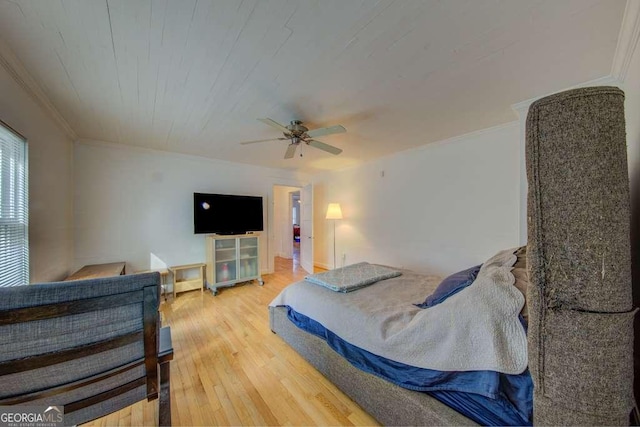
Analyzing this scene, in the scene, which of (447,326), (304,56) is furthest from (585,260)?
(304,56)

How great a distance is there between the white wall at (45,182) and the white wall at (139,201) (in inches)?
7.3

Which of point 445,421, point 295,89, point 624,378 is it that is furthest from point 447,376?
point 295,89

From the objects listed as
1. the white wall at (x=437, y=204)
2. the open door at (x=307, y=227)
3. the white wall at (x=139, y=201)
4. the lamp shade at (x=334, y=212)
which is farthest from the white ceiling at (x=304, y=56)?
the open door at (x=307, y=227)

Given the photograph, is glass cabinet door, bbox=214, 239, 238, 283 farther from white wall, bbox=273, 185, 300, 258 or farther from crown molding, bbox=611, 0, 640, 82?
crown molding, bbox=611, 0, 640, 82

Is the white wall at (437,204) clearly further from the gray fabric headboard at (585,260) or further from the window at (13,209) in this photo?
the window at (13,209)

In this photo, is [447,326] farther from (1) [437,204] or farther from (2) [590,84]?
(1) [437,204]

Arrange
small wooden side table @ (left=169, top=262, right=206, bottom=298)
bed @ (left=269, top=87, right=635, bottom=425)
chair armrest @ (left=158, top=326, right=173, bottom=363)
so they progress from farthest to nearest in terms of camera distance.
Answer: small wooden side table @ (left=169, top=262, right=206, bottom=298) < chair armrest @ (left=158, top=326, right=173, bottom=363) < bed @ (left=269, top=87, right=635, bottom=425)

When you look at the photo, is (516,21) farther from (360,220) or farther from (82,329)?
(360,220)

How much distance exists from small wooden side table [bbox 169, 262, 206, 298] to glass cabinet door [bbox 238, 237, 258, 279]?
2.06ft

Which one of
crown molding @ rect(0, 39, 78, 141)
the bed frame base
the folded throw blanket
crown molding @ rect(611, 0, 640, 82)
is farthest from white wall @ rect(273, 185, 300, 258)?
crown molding @ rect(611, 0, 640, 82)

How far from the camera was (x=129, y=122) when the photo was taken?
267 centimetres

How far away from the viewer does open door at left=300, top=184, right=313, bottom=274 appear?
16.4 ft

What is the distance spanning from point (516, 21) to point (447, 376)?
2.00 metres

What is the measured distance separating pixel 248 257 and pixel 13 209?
2806mm
